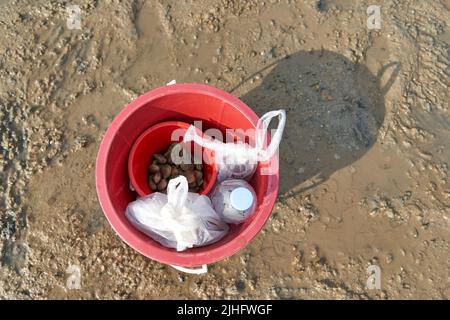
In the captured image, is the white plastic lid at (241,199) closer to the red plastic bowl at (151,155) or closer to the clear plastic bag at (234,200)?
the clear plastic bag at (234,200)

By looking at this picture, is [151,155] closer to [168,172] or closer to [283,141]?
[168,172]

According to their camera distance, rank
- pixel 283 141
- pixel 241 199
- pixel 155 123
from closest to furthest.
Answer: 1. pixel 241 199
2. pixel 155 123
3. pixel 283 141

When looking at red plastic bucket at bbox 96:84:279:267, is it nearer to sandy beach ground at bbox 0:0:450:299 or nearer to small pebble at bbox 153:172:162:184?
small pebble at bbox 153:172:162:184

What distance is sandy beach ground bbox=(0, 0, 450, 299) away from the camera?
1.85 meters

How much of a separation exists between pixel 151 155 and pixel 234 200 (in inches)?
18.6

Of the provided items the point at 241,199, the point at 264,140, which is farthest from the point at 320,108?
the point at 241,199

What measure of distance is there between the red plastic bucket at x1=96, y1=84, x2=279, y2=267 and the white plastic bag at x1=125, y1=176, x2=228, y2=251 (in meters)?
0.03

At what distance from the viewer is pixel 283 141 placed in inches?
76.5

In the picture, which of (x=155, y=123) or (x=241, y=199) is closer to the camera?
(x=241, y=199)

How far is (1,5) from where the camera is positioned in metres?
2.04

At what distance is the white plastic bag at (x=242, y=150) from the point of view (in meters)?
1.50
